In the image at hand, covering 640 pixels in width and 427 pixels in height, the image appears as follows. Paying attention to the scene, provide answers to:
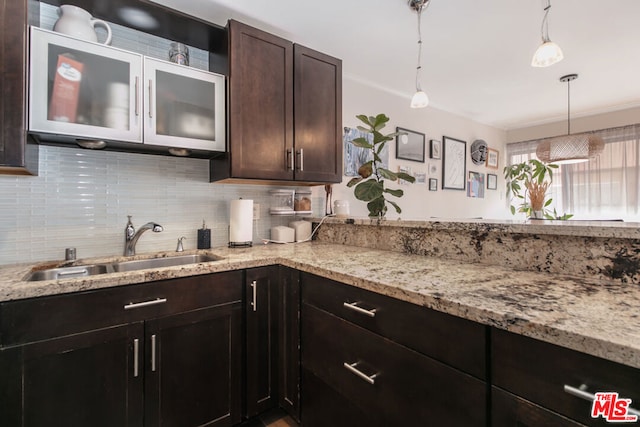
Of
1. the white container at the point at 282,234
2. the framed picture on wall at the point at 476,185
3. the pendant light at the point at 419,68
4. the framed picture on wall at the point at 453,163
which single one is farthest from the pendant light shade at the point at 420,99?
the framed picture on wall at the point at 476,185

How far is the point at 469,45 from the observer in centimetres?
226

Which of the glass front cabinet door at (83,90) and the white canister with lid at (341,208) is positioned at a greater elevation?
the glass front cabinet door at (83,90)

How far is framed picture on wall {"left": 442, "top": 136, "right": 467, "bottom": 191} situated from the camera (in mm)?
3668

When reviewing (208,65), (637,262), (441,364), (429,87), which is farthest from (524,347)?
(429,87)

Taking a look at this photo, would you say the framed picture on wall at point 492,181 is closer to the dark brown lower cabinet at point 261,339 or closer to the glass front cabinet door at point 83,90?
the dark brown lower cabinet at point 261,339

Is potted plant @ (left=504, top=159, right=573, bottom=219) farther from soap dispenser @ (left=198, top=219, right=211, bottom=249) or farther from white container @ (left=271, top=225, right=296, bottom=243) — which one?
soap dispenser @ (left=198, top=219, right=211, bottom=249)

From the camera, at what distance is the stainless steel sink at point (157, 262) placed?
5.22 feet

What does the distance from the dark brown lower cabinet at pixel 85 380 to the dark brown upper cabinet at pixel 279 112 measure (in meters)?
1.00

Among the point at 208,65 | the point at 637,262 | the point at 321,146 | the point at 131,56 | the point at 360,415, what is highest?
the point at 208,65

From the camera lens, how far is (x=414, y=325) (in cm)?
90

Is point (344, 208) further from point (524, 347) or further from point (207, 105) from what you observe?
point (524, 347)

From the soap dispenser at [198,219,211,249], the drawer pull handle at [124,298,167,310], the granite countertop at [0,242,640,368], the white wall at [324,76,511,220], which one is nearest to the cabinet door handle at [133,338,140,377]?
the drawer pull handle at [124,298,167,310]

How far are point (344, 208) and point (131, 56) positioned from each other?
163 cm
